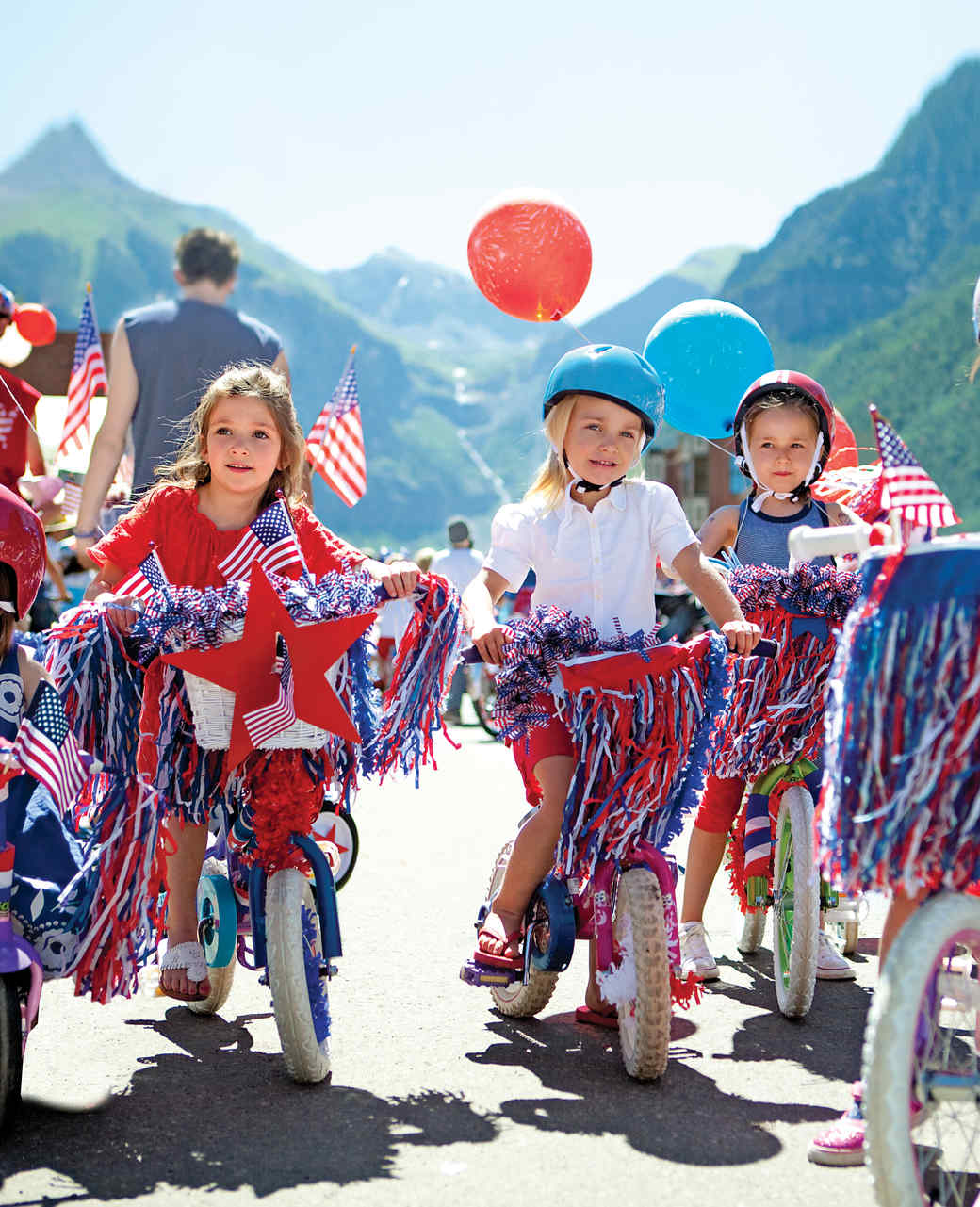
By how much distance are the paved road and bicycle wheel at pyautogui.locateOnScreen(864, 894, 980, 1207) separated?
35cm

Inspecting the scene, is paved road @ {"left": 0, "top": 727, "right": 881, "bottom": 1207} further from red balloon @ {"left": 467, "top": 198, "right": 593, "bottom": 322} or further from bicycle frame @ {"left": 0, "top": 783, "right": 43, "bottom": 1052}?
red balloon @ {"left": 467, "top": 198, "right": 593, "bottom": 322}

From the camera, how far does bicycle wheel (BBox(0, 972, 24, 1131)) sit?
2828 mm

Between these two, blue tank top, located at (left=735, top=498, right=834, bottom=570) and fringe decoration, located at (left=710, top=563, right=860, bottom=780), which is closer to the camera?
fringe decoration, located at (left=710, top=563, right=860, bottom=780)

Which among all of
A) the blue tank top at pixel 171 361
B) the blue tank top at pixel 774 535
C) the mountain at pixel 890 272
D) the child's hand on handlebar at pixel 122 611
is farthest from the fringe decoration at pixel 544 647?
the mountain at pixel 890 272

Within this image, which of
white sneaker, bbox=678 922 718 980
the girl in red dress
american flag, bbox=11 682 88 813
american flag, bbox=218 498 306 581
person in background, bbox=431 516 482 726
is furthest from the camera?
person in background, bbox=431 516 482 726

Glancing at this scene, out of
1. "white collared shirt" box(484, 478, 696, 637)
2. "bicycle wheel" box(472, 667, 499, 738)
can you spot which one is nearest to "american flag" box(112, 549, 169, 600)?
"white collared shirt" box(484, 478, 696, 637)

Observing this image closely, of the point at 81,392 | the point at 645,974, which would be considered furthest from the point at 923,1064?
the point at 81,392

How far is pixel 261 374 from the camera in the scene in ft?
12.4

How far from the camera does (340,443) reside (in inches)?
386

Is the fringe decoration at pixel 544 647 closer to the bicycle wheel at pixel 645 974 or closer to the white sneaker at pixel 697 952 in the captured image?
the bicycle wheel at pixel 645 974

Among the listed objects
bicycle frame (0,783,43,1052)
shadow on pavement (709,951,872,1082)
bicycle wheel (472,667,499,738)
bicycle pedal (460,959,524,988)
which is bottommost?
bicycle wheel (472,667,499,738)

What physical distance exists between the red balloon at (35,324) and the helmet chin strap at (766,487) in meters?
8.41

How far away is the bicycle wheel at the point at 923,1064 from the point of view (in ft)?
7.11

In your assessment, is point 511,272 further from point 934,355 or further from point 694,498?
point 934,355
